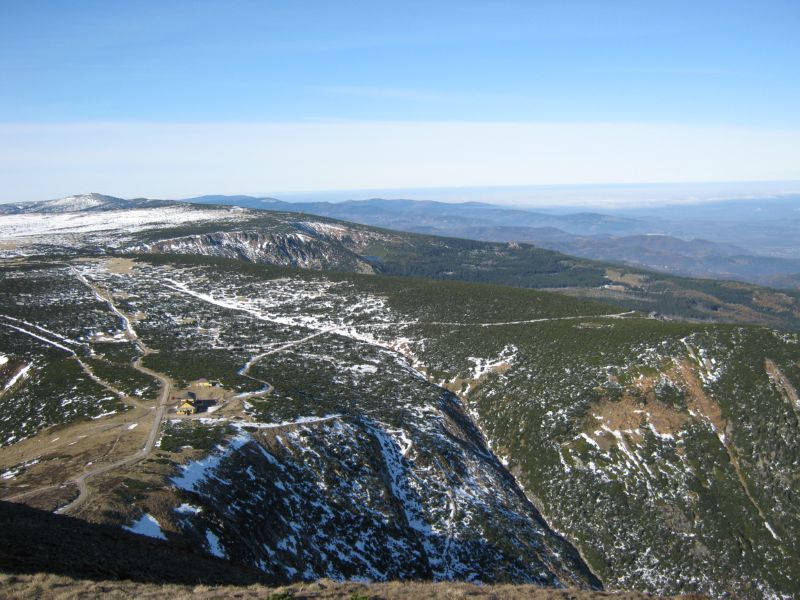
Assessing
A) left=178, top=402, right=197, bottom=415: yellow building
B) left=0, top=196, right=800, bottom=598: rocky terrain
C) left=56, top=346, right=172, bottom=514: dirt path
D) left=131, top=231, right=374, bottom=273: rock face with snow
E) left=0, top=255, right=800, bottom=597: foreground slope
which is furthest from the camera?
left=131, top=231, right=374, bottom=273: rock face with snow

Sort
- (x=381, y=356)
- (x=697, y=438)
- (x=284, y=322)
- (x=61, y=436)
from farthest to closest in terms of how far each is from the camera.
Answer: (x=284, y=322) → (x=381, y=356) → (x=697, y=438) → (x=61, y=436)

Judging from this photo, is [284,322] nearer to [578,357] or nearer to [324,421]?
[324,421]

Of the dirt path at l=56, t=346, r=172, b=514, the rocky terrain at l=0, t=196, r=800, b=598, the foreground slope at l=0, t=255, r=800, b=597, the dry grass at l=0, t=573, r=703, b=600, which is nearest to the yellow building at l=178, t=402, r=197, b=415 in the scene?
the foreground slope at l=0, t=255, r=800, b=597

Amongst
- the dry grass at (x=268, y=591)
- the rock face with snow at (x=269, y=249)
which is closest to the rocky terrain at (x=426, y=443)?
the dry grass at (x=268, y=591)

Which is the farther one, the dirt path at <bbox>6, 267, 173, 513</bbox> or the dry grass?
the dirt path at <bbox>6, 267, 173, 513</bbox>

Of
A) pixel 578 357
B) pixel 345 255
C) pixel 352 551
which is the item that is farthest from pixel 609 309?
pixel 345 255

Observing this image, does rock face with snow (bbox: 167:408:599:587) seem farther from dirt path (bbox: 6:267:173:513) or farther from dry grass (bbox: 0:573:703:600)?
dry grass (bbox: 0:573:703:600)
